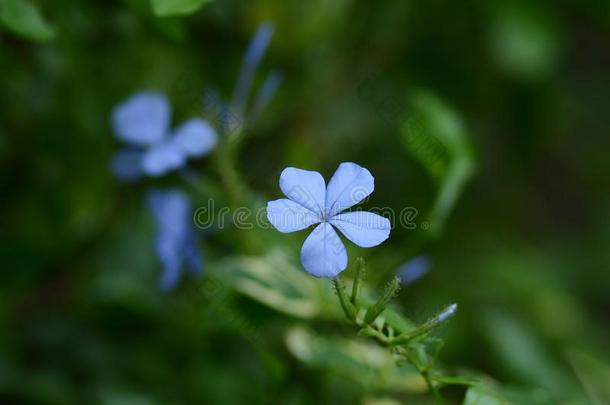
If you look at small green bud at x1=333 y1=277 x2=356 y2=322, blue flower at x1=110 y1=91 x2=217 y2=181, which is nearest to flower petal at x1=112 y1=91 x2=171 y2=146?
blue flower at x1=110 y1=91 x2=217 y2=181

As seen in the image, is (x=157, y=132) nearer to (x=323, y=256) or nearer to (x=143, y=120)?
(x=143, y=120)

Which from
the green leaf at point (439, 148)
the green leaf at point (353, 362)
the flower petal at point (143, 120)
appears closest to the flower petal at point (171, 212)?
the flower petal at point (143, 120)

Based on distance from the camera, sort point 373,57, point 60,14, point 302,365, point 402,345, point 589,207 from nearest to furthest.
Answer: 1. point 402,345
2. point 302,365
3. point 60,14
4. point 373,57
5. point 589,207

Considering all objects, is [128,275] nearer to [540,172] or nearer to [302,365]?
[302,365]

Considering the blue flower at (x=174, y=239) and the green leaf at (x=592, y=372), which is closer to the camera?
the blue flower at (x=174, y=239)

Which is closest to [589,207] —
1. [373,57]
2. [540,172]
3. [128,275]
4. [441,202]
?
[540,172]

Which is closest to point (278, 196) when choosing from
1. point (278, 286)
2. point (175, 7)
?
point (278, 286)

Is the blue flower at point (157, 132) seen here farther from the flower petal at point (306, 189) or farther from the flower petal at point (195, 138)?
the flower petal at point (306, 189)
